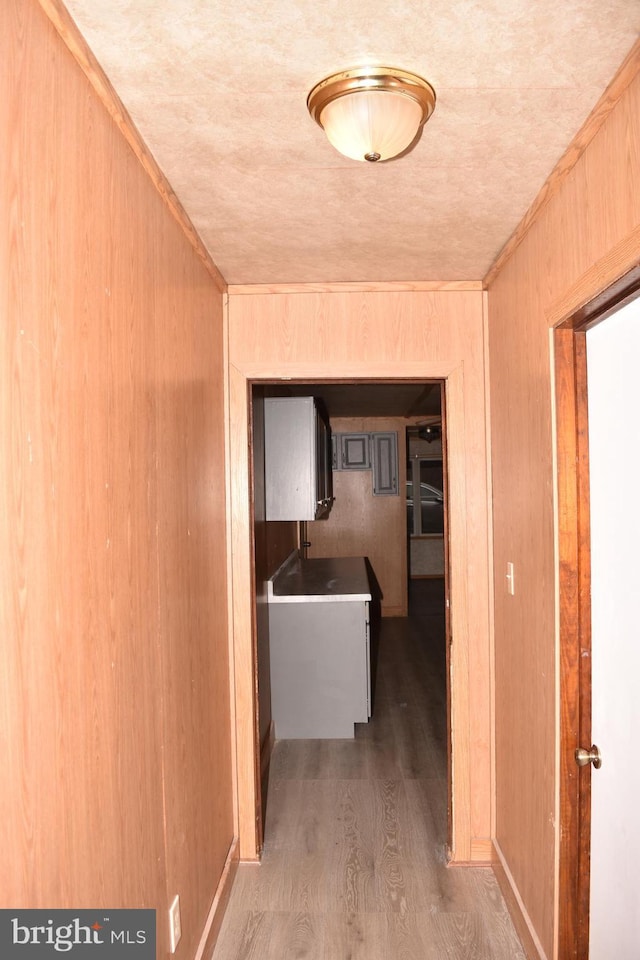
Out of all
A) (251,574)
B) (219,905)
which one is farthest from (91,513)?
(219,905)

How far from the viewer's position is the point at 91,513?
52.8 inches

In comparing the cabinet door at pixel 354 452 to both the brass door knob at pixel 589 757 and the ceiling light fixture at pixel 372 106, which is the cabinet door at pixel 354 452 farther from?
the ceiling light fixture at pixel 372 106

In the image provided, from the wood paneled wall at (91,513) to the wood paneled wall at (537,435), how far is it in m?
1.11

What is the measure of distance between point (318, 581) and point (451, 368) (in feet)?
8.35

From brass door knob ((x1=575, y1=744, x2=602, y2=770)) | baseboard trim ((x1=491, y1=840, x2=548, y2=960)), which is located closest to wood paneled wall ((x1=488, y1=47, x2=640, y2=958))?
baseboard trim ((x1=491, y1=840, x2=548, y2=960))

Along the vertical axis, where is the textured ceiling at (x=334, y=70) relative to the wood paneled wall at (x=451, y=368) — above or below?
above

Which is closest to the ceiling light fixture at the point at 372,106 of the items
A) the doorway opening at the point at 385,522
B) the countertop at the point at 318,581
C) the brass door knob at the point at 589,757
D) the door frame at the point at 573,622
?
the door frame at the point at 573,622

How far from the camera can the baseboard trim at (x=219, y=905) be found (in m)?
2.27

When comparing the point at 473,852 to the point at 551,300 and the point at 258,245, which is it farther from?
the point at 258,245

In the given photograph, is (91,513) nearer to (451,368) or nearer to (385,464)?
(451,368)

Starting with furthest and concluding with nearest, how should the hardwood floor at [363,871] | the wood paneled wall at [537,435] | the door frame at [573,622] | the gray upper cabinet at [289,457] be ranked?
the gray upper cabinet at [289,457] < the hardwood floor at [363,871] < the door frame at [573,622] < the wood paneled wall at [537,435]

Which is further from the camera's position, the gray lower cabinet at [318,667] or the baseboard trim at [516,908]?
the gray lower cabinet at [318,667]

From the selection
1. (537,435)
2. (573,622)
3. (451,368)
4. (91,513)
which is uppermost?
(451,368)

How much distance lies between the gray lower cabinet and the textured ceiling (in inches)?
102
